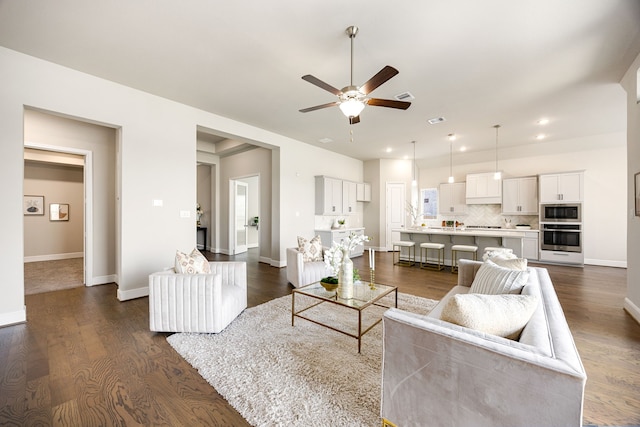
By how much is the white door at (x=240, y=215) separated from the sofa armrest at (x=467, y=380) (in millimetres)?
6622

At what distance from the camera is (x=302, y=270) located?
13.2 ft

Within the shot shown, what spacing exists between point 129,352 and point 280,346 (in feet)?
4.36

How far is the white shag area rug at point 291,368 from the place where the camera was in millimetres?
1633

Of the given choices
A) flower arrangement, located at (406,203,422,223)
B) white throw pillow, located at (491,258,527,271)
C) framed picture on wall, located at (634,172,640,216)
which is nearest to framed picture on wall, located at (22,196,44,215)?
white throw pillow, located at (491,258,527,271)

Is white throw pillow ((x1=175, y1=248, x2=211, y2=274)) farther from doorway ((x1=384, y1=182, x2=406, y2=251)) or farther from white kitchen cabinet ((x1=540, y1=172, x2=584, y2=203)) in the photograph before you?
white kitchen cabinet ((x1=540, y1=172, x2=584, y2=203))

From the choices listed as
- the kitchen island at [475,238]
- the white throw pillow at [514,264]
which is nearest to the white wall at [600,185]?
the kitchen island at [475,238]

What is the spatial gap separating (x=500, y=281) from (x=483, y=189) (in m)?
6.20

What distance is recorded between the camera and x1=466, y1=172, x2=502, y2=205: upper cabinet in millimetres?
7109

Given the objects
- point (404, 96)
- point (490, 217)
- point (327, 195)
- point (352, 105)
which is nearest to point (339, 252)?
point (352, 105)

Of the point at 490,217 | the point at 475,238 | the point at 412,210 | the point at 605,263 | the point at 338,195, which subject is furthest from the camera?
the point at 412,210

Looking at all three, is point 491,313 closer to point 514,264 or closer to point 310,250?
point 514,264

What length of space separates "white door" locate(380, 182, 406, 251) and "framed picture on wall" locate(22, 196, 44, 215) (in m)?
9.25

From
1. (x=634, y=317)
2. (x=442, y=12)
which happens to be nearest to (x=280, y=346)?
(x=442, y=12)

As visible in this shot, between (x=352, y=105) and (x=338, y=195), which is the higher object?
(x=352, y=105)
